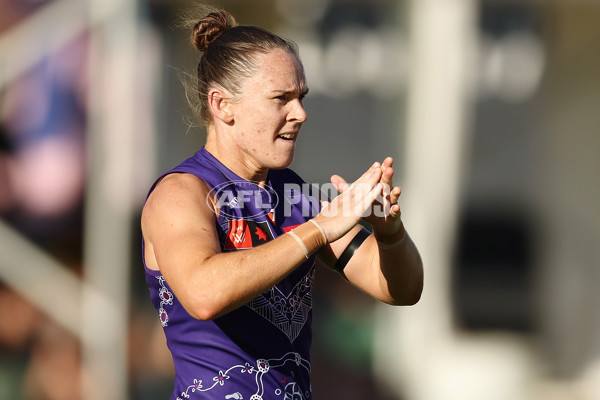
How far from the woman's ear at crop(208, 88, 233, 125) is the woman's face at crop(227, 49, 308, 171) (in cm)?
2

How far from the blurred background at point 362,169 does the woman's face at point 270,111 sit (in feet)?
8.47

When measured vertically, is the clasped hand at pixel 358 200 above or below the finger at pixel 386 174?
below

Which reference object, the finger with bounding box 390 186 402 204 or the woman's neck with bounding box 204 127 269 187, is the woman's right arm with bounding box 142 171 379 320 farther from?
the woman's neck with bounding box 204 127 269 187

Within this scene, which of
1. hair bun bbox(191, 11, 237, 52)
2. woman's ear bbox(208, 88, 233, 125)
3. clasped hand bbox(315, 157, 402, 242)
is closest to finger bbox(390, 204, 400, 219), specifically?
clasped hand bbox(315, 157, 402, 242)

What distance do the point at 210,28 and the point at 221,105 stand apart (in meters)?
0.28

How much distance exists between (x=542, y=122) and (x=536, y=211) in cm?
62

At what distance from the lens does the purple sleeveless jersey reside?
2217 mm

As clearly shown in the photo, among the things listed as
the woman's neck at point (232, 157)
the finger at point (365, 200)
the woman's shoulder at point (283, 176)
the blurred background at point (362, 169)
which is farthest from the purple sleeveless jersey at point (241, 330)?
the blurred background at point (362, 169)

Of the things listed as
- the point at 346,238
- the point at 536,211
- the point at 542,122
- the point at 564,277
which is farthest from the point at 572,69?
the point at 346,238

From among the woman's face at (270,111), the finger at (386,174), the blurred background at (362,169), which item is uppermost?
the woman's face at (270,111)

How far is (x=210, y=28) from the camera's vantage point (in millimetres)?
2531

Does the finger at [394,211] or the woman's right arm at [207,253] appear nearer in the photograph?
the woman's right arm at [207,253]

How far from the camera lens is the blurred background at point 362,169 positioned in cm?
503

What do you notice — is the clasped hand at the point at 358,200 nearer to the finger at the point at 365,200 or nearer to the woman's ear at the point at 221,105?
the finger at the point at 365,200
